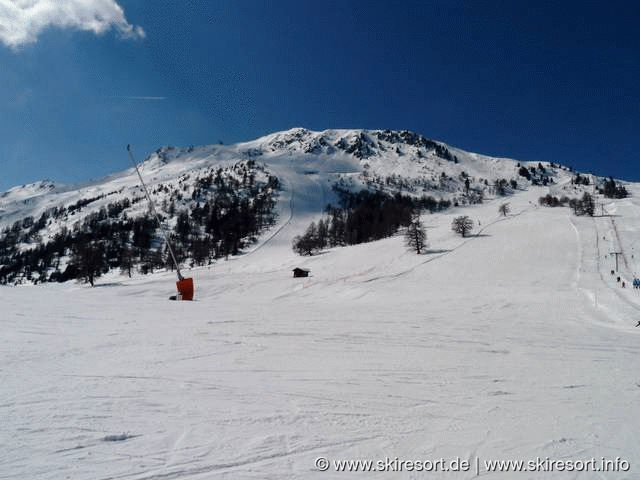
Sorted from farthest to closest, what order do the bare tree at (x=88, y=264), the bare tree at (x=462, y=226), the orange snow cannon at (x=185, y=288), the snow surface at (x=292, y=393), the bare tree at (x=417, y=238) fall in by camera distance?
the bare tree at (x=462, y=226) → the bare tree at (x=417, y=238) → the bare tree at (x=88, y=264) → the orange snow cannon at (x=185, y=288) → the snow surface at (x=292, y=393)

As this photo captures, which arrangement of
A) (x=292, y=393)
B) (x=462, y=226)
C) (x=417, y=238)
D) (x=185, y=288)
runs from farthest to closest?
(x=462, y=226)
(x=417, y=238)
(x=185, y=288)
(x=292, y=393)

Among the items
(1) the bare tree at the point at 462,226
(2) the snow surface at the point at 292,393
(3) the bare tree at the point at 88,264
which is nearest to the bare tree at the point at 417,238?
(1) the bare tree at the point at 462,226

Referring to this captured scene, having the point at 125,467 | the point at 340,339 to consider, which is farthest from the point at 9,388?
the point at 340,339

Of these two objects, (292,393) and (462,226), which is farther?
(462,226)

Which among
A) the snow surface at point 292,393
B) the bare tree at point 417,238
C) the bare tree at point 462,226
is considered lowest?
the snow surface at point 292,393

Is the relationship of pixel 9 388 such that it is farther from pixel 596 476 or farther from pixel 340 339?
pixel 596 476

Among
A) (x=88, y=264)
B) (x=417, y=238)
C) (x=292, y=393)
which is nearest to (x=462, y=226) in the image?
(x=417, y=238)

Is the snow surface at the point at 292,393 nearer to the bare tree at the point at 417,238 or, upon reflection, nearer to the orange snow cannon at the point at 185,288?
the orange snow cannon at the point at 185,288

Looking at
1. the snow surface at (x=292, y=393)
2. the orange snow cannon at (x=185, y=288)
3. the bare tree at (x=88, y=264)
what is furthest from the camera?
the bare tree at (x=88, y=264)

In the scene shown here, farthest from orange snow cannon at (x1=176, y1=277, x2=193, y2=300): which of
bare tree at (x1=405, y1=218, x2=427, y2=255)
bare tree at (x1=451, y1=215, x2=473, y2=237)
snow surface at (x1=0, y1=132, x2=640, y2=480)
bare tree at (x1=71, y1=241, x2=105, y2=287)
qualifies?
bare tree at (x1=451, y1=215, x2=473, y2=237)

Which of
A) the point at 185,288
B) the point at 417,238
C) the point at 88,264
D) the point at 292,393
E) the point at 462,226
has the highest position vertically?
the point at 462,226

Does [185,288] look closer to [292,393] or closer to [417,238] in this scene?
[292,393]

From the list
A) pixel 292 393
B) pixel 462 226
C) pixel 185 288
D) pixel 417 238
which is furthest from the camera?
pixel 462 226

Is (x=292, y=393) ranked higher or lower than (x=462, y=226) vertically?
lower
